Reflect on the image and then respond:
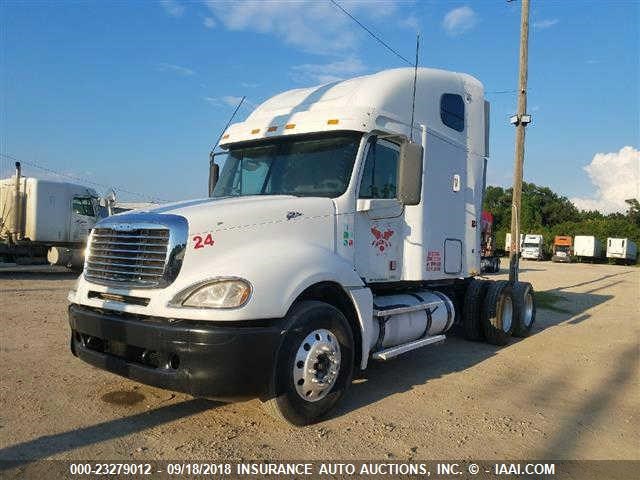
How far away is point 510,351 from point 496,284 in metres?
1.15

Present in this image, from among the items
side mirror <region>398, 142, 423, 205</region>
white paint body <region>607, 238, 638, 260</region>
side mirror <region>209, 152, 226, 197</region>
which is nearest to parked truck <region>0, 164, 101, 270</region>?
side mirror <region>209, 152, 226, 197</region>

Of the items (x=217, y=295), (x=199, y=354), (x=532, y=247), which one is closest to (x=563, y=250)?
(x=532, y=247)

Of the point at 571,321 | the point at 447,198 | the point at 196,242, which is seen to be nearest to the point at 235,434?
the point at 196,242

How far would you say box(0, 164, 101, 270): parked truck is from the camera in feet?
53.1

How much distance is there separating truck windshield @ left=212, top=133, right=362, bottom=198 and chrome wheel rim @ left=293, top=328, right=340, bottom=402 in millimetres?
1502

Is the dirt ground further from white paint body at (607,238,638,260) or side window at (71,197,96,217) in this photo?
white paint body at (607,238,638,260)

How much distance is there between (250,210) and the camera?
4.53 meters

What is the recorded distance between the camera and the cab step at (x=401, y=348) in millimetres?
5270

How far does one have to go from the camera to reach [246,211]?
450 cm

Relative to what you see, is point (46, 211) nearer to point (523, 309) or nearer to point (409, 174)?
point (523, 309)

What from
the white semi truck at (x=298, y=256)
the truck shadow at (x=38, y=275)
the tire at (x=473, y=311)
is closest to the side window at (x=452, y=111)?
the white semi truck at (x=298, y=256)

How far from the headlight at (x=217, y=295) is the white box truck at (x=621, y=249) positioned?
57.4 metres

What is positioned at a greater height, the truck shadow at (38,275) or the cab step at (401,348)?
the cab step at (401,348)

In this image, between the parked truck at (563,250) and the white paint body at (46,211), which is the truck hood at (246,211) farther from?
the parked truck at (563,250)
